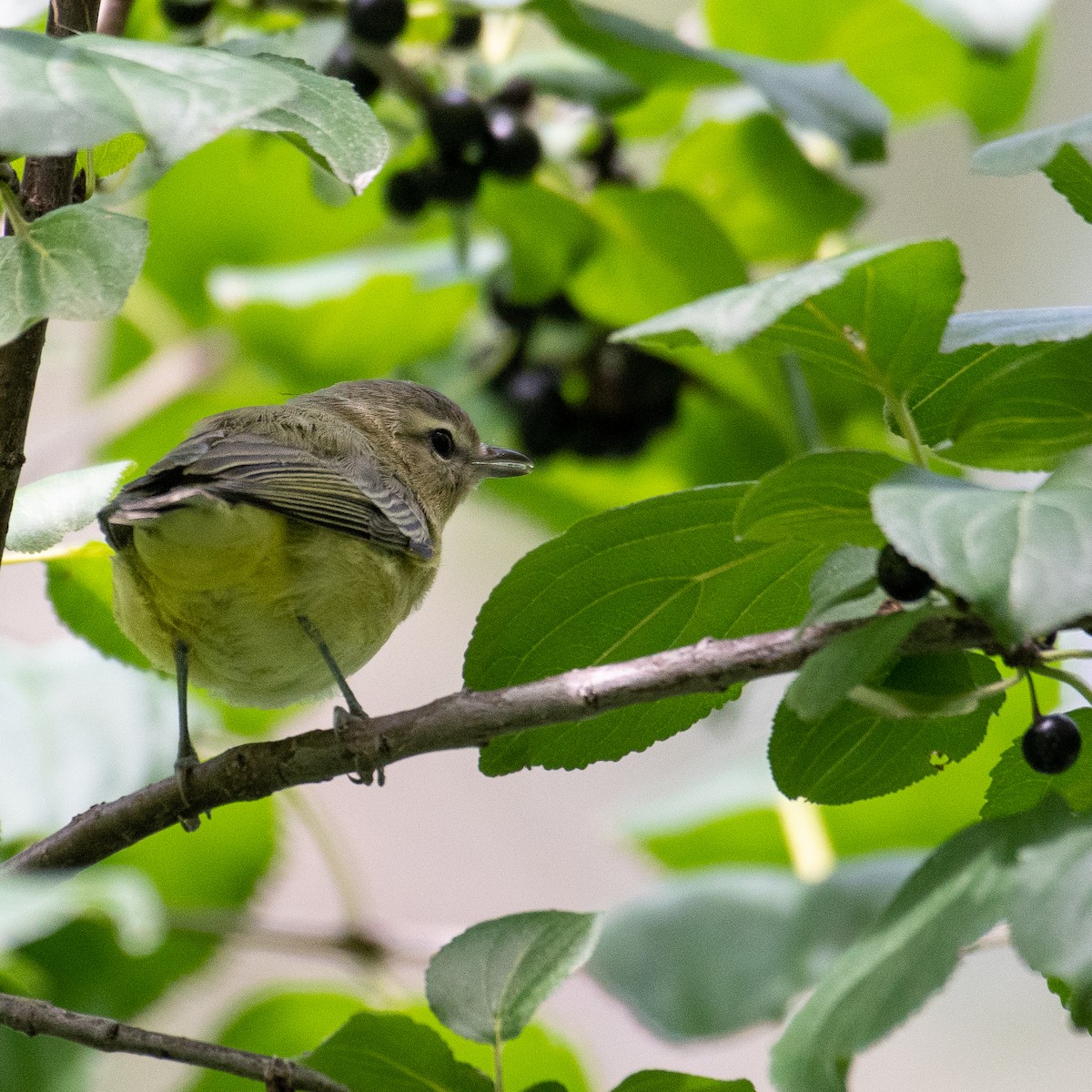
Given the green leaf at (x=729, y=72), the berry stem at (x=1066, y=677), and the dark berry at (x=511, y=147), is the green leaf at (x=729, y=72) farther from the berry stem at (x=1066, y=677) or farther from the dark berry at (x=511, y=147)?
the berry stem at (x=1066, y=677)

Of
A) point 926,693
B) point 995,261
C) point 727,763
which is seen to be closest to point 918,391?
point 926,693

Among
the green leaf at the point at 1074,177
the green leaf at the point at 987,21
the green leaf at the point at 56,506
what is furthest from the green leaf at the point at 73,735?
the green leaf at the point at 987,21

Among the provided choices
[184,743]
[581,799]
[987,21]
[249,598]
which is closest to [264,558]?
[249,598]

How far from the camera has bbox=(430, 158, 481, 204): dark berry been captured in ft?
8.54

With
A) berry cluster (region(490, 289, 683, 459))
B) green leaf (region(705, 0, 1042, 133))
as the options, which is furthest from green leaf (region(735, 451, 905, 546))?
green leaf (region(705, 0, 1042, 133))

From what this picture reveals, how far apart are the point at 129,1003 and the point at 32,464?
→ 1.37m

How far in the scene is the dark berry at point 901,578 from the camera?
1.15 m

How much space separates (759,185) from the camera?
9.98 ft

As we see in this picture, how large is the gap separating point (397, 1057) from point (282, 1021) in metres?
1.09

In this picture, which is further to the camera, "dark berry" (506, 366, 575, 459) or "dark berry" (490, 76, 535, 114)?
"dark berry" (506, 366, 575, 459)

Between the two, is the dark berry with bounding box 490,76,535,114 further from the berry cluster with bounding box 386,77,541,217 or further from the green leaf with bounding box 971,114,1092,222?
the green leaf with bounding box 971,114,1092,222

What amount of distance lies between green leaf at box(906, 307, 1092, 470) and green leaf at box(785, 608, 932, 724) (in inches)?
9.1

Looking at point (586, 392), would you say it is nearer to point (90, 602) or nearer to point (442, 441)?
point (442, 441)

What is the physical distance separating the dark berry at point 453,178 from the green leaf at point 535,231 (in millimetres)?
111
